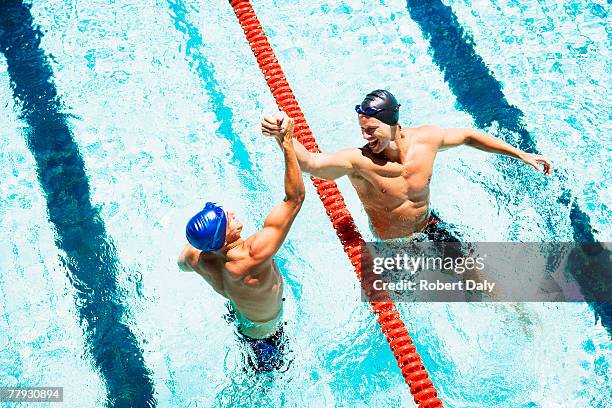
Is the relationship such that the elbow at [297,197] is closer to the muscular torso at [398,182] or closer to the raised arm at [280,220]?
the raised arm at [280,220]

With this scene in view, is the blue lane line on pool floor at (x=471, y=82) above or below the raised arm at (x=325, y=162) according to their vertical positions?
below

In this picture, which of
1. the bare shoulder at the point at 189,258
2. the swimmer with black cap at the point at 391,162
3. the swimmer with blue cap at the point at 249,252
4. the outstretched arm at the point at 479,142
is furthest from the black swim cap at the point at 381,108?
the bare shoulder at the point at 189,258

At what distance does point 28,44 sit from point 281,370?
10.2 feet

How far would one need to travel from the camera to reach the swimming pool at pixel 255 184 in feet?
12.4

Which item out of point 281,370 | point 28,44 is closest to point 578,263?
point 281,370

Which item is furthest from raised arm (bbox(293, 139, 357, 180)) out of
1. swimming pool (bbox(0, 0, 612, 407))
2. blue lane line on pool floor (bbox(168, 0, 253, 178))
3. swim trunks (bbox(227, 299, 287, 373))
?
blue lane line on pool floor (bbox(168, 0, 253, 178))

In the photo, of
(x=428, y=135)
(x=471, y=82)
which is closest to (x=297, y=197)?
(x=428, y=135)

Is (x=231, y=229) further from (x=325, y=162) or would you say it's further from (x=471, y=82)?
(x=471, y=82)

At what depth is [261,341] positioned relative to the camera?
3496 millimetres

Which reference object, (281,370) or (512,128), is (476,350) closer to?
(281,370)

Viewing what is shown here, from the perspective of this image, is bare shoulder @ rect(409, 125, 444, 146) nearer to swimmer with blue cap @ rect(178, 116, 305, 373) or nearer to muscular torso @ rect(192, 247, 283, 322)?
swimmer with blue cap @ rect(178, 116, 305, 373)

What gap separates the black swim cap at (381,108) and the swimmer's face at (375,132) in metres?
0.02

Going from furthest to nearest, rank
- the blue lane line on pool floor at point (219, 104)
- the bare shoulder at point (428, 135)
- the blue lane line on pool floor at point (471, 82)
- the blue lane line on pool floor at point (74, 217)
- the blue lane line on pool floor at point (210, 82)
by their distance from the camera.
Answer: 1. the blue lane line on pool floor at point (210, 82)
2. the blue lane line on pool floor at point (219, 104)
3. the blue lane line on pool floor at point (471, 82)
4. the blue lane line on pool floor at point (74, 217)
5. the bare shoulder at point (428, 135)

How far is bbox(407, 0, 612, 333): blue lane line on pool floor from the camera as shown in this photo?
432cm
